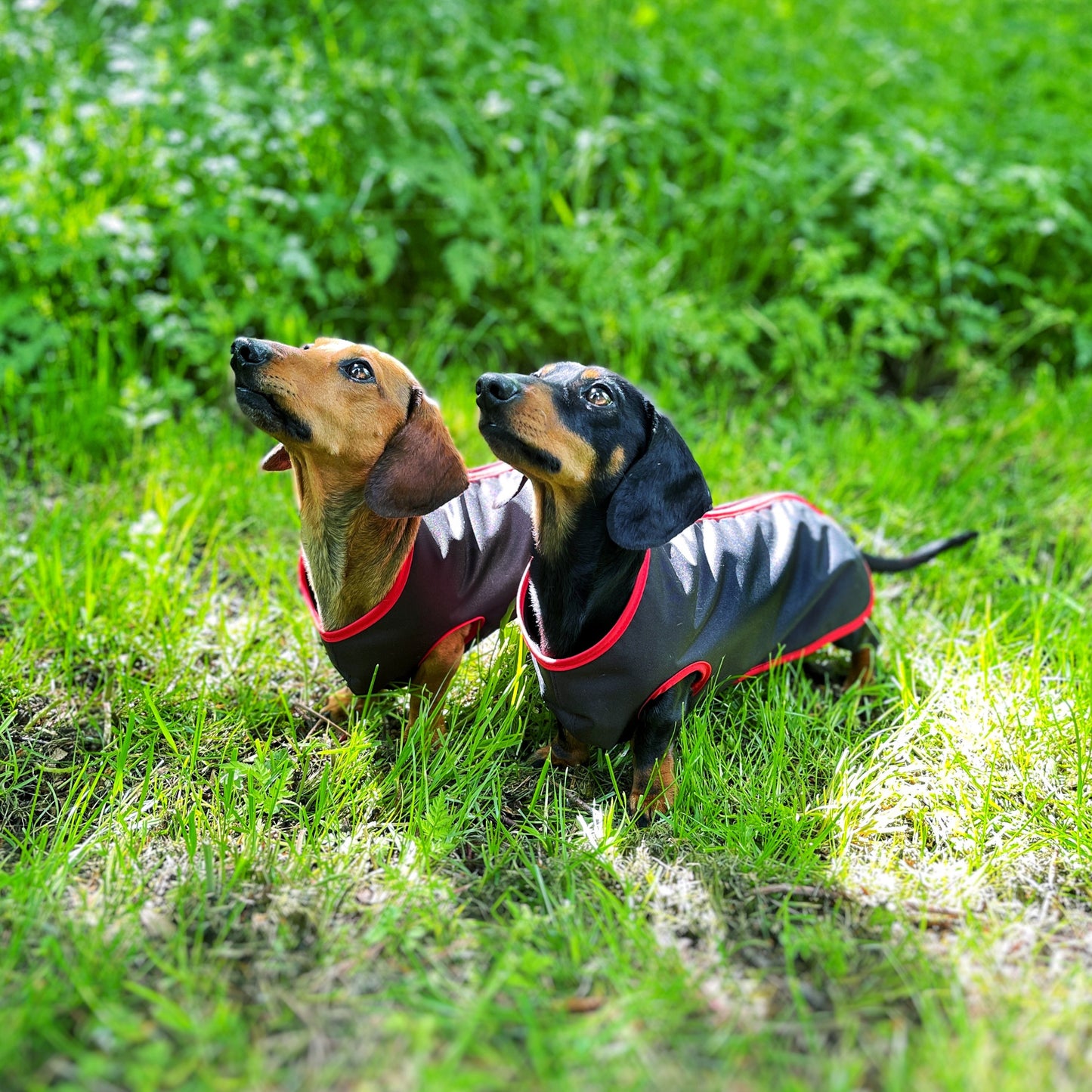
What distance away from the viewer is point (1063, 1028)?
1.86 m

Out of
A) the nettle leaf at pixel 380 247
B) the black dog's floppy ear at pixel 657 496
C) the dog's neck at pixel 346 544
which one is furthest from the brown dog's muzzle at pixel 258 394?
the nettle leaf at pixel 380 247

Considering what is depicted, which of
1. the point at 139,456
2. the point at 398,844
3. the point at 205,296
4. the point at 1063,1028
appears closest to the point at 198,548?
the point at 139,456

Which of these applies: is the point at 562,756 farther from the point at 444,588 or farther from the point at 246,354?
the point at 246,354

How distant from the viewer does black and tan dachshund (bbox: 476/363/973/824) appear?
2.32m

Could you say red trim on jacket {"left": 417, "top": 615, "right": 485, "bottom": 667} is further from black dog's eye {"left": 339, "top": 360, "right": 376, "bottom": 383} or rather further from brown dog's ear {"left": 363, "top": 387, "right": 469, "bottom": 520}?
black dog's eye {"left": 339, "top": 360, "right": 376, "bottom": 383}

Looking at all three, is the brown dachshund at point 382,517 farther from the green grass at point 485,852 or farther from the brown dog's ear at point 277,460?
the green grass at point 485,852

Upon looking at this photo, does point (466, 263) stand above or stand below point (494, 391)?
below

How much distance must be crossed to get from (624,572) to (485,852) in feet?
2.52

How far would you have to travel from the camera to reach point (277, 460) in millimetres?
2859

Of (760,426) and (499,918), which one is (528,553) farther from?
(760,426)

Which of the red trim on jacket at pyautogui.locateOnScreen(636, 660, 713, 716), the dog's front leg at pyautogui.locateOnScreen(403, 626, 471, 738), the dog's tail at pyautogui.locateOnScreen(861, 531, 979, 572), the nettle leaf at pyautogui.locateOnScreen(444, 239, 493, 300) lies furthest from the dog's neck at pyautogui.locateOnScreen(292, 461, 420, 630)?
the nettle leaf at pyautogui.locateOnScreen(444, 239, 493, 300)

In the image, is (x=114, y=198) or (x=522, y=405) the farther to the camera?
(x=114, y=198)

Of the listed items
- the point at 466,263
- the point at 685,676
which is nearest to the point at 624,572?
the point at 685,676

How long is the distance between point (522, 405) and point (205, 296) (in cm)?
262
